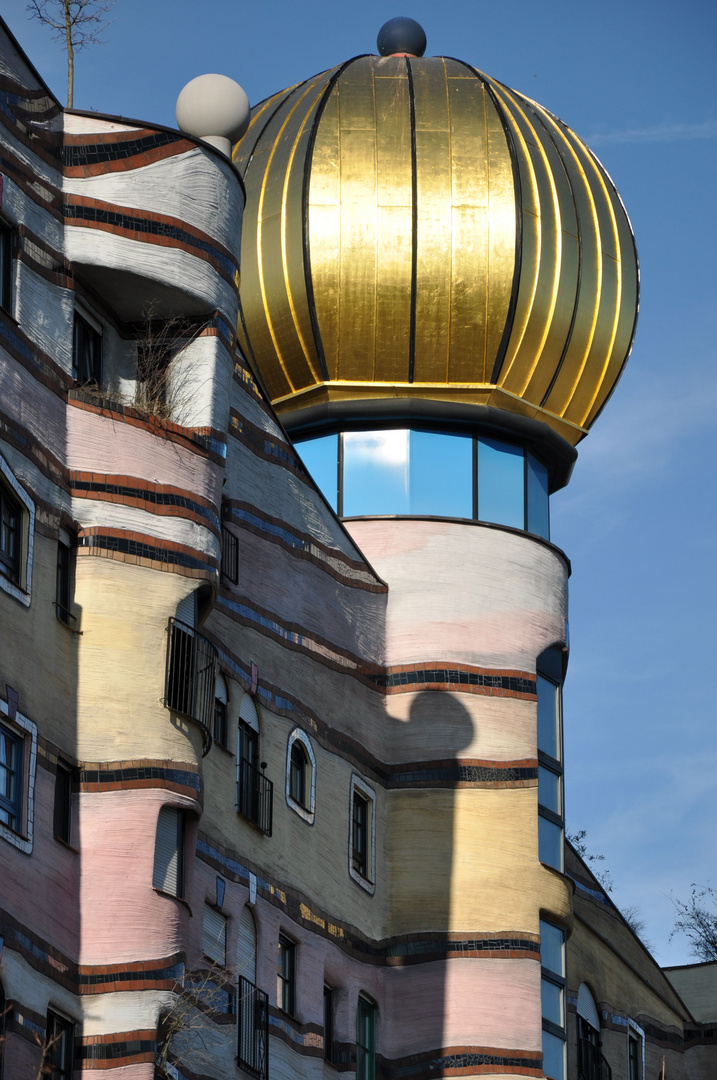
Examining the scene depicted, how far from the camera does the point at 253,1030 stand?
713 inches

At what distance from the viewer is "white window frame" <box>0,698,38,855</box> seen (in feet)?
49.5

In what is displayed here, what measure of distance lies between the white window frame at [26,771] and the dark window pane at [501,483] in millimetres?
8875

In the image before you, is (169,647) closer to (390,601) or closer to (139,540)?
(139,540)

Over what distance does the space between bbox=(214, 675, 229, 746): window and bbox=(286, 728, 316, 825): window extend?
47.7 inches

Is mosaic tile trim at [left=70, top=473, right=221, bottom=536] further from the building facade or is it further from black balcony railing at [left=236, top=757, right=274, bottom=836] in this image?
black balcony railing at [left=236, top=757, right=274, bottom=836]

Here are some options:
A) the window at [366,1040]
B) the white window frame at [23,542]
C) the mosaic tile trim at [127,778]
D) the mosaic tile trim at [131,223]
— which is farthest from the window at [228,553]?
the window at [366,1040]

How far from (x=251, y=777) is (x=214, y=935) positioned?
1.71 metres

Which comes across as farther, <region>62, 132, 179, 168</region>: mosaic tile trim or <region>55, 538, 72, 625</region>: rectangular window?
<region>62, 132, 179, 168</region>: mosaic tile trim

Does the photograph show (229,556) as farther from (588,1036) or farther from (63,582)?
(588,1036)

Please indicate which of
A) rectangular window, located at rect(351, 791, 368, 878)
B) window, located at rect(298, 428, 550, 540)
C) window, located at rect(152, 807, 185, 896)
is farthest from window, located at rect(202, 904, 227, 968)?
window, located at rect(298, 428, 550, 540)

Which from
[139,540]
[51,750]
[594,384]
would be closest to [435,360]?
[594,384]

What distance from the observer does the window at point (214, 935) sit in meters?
17.6

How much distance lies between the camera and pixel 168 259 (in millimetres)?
17719

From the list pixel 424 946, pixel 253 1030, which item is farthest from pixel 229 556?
pixel 424 946
